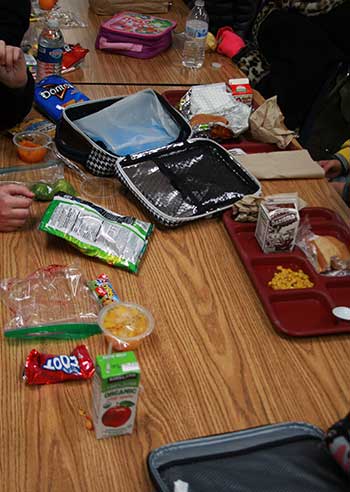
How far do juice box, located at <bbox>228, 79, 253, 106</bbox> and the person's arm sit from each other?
2.14 feet

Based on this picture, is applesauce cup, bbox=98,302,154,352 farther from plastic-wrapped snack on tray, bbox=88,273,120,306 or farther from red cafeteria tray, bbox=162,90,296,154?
red cafeteria tray, bbox=162,90,296,154

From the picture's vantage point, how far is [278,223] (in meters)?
1.39

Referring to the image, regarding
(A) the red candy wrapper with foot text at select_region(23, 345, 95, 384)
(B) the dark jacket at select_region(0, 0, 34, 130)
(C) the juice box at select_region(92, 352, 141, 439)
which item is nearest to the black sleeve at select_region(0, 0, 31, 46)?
(B) the dark jacket at select_region(0, 0, 34, 130)

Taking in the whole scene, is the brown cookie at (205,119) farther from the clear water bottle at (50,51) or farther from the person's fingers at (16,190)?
the person's fingers at (16,190)

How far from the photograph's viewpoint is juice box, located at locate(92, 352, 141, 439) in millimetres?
905

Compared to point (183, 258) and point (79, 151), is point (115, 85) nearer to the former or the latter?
point (79, 151)

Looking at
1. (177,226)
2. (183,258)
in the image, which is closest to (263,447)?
(183,258)

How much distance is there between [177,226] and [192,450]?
0.64 meters

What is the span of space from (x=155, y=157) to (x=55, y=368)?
2.42 feet

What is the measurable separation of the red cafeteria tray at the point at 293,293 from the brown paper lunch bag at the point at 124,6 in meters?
1.34

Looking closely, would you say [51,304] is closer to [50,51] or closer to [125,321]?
[125,321]

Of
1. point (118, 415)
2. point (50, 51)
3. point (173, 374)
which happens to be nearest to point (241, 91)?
point (50, 51)

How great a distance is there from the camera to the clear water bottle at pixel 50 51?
193 centimetres

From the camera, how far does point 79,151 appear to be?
1647 mm
